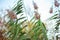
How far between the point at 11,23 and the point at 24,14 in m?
0.16

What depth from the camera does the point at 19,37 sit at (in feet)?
4.85

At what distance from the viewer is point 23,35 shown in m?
1.49

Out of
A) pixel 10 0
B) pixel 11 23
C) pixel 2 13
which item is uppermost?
pixel 10 0

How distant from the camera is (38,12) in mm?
1536

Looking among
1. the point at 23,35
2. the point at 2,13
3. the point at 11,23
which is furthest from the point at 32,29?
the point at 2,13

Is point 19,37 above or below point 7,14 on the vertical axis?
below

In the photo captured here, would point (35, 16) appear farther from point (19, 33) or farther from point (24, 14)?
point (19, 33)

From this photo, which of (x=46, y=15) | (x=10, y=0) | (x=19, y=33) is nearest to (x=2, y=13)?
(x=10, y=0)

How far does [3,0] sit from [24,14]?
10.2 inches

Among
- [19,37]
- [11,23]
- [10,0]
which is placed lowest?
[19,37]

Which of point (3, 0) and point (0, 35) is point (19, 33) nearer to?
point (0, 35)

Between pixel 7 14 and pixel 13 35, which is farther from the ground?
pixel 7 14

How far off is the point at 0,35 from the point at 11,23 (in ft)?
0.52

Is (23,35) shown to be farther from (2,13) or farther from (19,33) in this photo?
(2,13)
